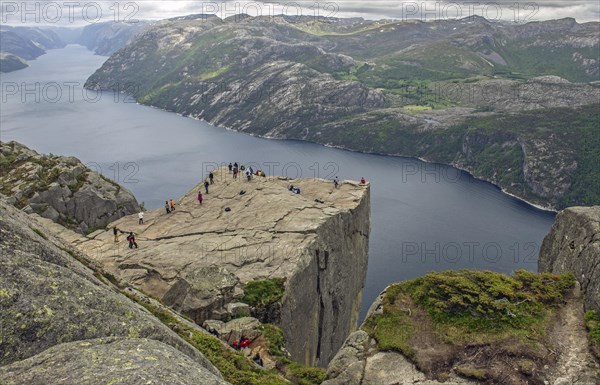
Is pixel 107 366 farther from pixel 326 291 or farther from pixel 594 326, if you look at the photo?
pixel 326 291

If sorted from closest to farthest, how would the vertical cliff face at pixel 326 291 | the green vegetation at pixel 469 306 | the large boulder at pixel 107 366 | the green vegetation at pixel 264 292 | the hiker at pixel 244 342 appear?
the large boulder at pixel 107 366
the green vegetation at pixel 469 306
the hiker at pixel 244 342
the green vegetation at pixel 264 292
the vertical cliff face at pixel 326 291

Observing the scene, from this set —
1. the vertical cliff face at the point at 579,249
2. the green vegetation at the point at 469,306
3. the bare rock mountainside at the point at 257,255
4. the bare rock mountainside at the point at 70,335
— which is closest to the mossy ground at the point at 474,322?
the green vegetation at the point at 469,306

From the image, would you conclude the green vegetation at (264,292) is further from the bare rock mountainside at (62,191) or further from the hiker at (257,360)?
the bare rock mountainside at (62,191)

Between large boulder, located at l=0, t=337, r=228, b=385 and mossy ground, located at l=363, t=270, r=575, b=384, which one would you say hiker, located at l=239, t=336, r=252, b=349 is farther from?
large boulder, located at l=0, t=337, r=228, b=385

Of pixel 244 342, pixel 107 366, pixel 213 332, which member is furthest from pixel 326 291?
pixel 107 366

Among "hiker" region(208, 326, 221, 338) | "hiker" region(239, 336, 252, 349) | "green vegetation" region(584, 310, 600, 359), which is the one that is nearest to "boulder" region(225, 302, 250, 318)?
"hiker" region(208, 326, 221, 338)
